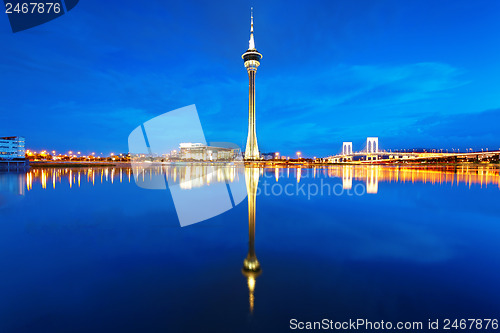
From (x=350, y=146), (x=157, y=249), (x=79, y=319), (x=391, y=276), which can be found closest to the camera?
(x=79, y=319)

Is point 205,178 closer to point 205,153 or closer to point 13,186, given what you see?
point 13,186

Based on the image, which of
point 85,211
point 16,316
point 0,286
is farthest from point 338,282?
point 85,211

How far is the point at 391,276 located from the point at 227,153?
161m

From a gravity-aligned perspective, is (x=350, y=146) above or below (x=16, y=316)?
above

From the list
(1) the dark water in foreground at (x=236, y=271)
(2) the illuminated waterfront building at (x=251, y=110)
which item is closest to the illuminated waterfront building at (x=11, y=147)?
(2) the illuminated waterfront building at (x=251, y=110)

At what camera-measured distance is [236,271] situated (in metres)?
4.94

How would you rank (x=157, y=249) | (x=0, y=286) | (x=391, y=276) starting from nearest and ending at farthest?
1. (x=0, y=286)
2. (x=391, y=276)
3. (x=157, y=249)

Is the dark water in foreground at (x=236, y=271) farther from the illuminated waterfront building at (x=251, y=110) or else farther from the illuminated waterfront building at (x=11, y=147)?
the illuminated waterfront building at (x=251, y=110)

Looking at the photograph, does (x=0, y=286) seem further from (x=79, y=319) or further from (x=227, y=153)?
(x=227, y=153)

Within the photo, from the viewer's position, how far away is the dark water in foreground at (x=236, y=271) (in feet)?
11.8

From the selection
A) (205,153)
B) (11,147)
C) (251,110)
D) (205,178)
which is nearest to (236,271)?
(205,178)

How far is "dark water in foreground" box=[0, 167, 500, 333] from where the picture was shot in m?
3.58

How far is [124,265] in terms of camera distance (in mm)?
5266

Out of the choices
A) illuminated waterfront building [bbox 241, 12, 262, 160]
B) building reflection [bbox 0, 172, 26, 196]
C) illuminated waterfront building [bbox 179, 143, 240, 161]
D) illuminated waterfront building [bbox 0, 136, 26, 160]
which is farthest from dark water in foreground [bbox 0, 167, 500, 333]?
illuminated waterfront building [bbox 179, 143, 240, 161]
